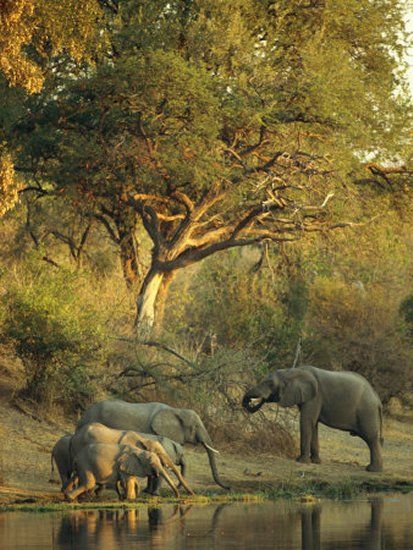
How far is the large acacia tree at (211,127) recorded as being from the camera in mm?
29375

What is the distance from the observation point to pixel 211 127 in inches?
1143

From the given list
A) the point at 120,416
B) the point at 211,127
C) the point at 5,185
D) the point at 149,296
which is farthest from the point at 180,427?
the point at 149,296

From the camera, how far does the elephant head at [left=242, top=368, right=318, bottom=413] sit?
24391 millimetres

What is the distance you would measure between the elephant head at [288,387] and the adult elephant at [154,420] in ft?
12.3

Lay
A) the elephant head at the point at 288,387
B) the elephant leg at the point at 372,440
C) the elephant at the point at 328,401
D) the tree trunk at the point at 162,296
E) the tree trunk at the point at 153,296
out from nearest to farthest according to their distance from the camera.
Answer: the elephant leg at the point at 372,440 → the elephant head at the point at 288,387 → the elephant at the point at 328,401 → the tree trunk at the point at 153,296 → the tree trunk at the point at 162,296

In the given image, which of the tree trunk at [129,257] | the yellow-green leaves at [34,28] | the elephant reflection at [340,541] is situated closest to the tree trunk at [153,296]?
the tree trunk at [129,257]

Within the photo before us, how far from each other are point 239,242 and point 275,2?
5.67 meters

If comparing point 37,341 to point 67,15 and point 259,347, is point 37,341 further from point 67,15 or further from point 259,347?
point 259,347

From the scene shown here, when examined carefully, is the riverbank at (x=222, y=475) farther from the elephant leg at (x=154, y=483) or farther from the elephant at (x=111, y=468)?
the elephant leg at (x=154, y=483)

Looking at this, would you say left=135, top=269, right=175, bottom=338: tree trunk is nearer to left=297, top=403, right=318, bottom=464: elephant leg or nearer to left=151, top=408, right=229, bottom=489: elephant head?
left=297, top=403, right=318, bottom=464: elephant leg

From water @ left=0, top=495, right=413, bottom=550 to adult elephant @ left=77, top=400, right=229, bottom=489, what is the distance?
88.9 inches

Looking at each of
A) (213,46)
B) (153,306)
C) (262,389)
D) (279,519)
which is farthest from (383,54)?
(279,519)

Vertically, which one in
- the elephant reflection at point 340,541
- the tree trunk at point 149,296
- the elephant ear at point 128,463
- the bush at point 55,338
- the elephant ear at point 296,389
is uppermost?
the tree trunk at point 149,296

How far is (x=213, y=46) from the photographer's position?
3005 centimetres
